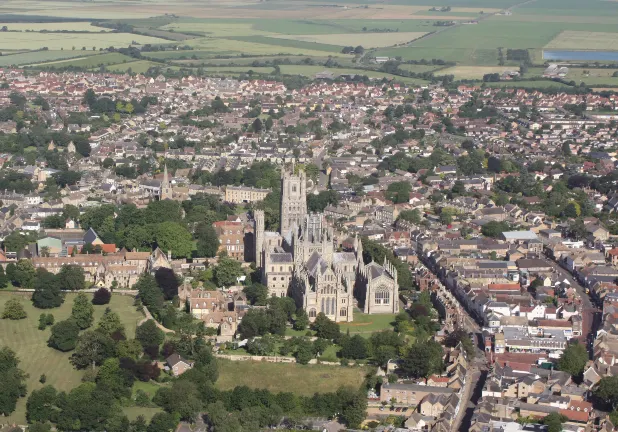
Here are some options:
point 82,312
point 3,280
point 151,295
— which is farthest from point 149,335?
point 3,280

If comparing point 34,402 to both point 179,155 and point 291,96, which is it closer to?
point 179,155

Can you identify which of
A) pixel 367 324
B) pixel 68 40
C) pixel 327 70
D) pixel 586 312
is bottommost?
pixel 586 312

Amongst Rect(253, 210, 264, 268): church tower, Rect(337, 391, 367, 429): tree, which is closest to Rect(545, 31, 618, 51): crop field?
Rect(253, 210, 264, 268): church tower

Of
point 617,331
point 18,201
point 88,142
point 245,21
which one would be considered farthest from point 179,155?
point 245,21

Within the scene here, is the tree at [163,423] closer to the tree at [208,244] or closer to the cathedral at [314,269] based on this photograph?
the cathedral at [314,269]

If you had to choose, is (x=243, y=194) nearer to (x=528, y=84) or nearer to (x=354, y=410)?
(x=354, y=410)

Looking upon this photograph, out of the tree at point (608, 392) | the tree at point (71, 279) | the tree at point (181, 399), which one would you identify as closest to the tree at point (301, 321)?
the tree at point (181, 399)
